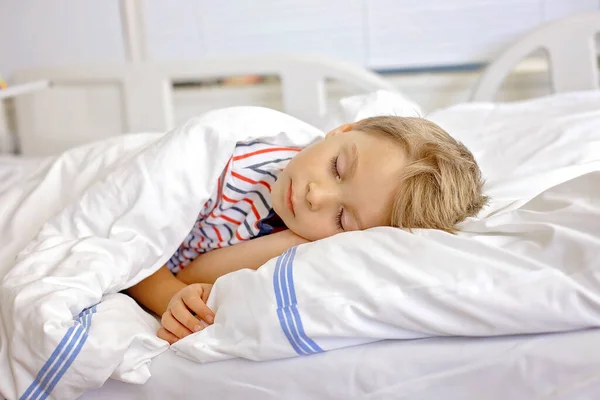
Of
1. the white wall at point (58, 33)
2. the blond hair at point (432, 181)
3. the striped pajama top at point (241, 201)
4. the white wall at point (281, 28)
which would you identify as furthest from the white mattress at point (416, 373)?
the white wall at point (58, 33)

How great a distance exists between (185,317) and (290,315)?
158 mm

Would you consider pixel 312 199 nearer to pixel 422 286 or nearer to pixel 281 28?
pixel 422 286

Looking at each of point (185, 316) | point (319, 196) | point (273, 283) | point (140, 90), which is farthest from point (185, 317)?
point (140, 90)

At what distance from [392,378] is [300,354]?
0.10 m

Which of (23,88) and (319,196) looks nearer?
(319,196)

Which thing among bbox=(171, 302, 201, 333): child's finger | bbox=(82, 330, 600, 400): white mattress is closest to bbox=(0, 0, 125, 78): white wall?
bbox=(171, 302, 201, 333): child's finger

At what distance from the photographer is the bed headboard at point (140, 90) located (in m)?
1.80

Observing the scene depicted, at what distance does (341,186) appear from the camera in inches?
38.7

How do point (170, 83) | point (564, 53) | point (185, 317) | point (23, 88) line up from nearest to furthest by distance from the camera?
point (185, 317), point (564, 53), point (23, 88), point (170, 83)

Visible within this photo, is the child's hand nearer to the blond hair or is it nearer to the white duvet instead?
the white duvet

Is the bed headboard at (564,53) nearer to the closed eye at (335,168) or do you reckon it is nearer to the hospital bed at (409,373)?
the closed eye at (335,168)

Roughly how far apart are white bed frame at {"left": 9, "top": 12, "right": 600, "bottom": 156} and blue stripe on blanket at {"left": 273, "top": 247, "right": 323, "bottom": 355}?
0.87 m

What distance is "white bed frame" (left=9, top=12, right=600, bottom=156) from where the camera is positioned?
1701mm

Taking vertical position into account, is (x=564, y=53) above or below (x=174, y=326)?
above
